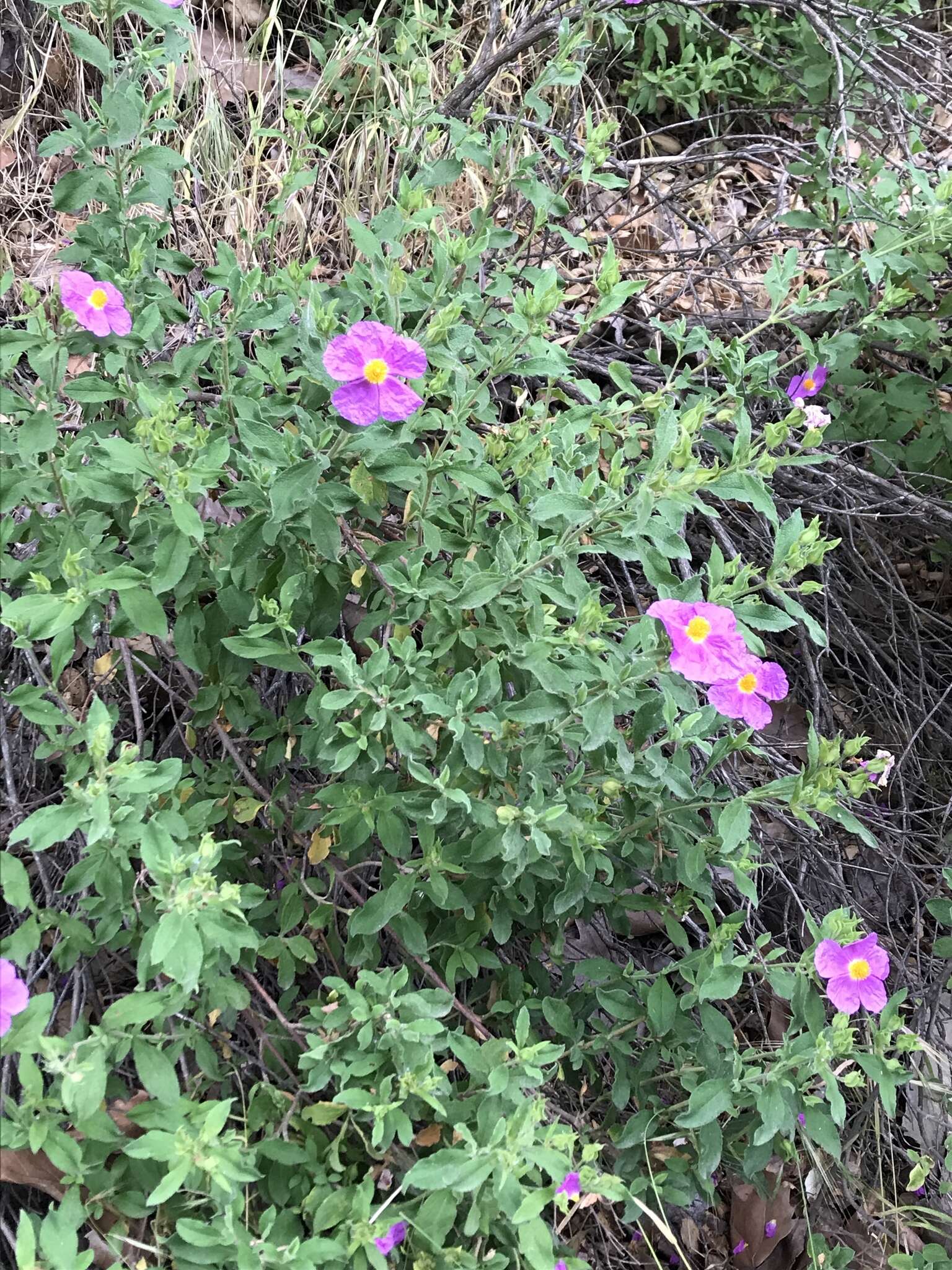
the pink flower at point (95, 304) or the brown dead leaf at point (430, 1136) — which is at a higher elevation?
the pink flower at point (95, 304)

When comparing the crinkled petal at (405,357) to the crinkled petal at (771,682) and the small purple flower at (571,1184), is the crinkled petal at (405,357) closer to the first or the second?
the crinkled petal at (771,682)

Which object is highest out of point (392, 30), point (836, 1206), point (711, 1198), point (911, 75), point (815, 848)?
point (911, 75)

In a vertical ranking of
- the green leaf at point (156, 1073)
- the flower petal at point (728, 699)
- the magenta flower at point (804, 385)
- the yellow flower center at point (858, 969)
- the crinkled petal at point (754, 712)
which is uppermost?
the magenta flower at point (804, 385)

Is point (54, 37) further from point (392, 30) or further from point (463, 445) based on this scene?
point (463, 445)

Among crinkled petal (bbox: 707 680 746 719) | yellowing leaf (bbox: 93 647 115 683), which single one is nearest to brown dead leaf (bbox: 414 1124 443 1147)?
crinkled petal (bbox: 707 680 746 719)

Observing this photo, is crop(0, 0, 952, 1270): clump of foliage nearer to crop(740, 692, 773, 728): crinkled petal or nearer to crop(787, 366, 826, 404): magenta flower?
crop(740, 692, 773, 728): crinkled petal

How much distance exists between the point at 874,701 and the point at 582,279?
158 centimetres

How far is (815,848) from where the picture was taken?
2477 millimetres

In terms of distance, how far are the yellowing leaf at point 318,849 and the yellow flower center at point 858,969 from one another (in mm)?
960

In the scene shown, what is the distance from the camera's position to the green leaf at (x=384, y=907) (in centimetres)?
177

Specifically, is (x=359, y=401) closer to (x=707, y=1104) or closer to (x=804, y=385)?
(x=707, y=1104)

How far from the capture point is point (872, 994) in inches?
72.2

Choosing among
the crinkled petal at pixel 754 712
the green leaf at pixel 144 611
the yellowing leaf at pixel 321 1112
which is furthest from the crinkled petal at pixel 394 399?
the yellowing leaf at pixel 321 1112

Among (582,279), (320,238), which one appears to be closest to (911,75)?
(582,279)
